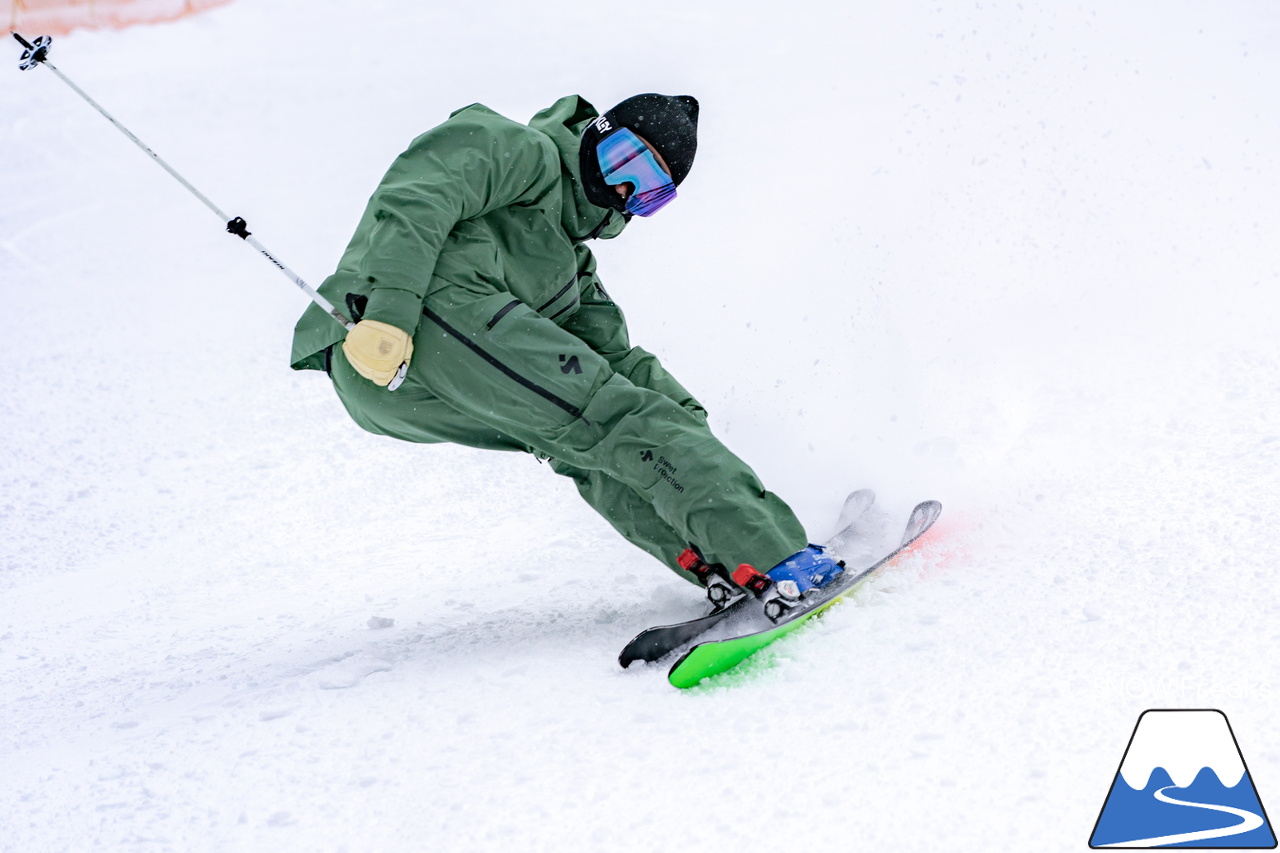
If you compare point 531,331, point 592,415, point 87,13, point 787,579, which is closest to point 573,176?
point 531,331

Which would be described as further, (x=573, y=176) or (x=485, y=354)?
(x=573, y=176)

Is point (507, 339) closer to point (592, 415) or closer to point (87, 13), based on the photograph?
point (592, 415)

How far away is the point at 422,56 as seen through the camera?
398 inches

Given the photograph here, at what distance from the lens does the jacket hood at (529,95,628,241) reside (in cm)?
272

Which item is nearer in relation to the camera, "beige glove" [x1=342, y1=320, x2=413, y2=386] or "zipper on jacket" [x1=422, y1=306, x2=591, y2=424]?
"beige glove" [x1=342, y1=320, x2=413, y2=386]

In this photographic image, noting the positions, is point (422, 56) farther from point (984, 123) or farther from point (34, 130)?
point (984, 123)

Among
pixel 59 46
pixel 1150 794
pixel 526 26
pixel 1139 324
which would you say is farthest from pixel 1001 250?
pixel 59 46

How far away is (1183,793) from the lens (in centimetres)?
169

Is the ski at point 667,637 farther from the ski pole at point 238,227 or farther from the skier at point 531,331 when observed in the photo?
the ski pole at point 238,227

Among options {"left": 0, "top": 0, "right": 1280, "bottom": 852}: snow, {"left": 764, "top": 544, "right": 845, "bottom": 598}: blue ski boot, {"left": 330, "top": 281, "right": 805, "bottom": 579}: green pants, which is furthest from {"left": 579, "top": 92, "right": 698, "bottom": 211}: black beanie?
{"left": 0, "top": 0, "right": 1280, "bottom": 852}: snow

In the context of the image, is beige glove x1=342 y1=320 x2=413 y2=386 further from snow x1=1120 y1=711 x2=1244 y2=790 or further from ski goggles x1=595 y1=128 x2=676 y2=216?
snow x1=1120 y1=711 x2=1244 y2=790

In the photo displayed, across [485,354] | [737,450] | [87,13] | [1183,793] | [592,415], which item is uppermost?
[87,13]

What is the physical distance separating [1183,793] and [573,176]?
6.33 ft

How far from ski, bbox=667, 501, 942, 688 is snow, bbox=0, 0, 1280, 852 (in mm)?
47
